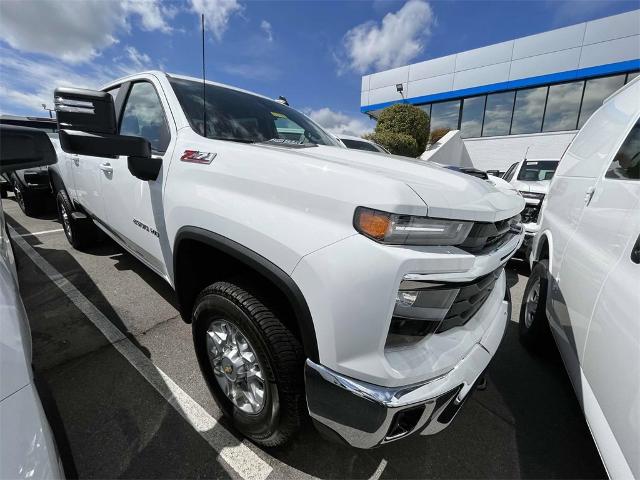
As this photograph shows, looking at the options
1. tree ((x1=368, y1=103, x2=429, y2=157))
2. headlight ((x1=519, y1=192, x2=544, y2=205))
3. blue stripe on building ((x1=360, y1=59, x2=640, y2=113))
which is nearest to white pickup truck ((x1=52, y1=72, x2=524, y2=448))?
headlight ((x1=519, y1=192, x2=544, y2=205))

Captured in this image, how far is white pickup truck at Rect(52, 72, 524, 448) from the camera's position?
1.16 m

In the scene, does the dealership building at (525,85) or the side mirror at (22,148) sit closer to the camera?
the side mirror at (22,148)

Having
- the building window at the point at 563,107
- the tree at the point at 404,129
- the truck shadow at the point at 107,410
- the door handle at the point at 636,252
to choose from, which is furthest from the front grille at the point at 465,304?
the building window at the point at 563,107

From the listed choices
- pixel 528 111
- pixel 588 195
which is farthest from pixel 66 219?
pixel 528 111

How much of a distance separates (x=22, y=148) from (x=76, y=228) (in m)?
3.72

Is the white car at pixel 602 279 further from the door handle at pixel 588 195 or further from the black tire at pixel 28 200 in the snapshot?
the black tire at pixel 28 200

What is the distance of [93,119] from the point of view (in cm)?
167

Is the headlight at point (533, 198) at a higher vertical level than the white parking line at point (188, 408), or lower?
higher

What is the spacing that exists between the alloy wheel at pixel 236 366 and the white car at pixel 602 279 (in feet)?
4.55

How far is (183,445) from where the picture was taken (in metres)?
1.75

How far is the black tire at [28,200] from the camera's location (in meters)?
6.07

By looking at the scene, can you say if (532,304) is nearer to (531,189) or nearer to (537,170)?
(531,189)

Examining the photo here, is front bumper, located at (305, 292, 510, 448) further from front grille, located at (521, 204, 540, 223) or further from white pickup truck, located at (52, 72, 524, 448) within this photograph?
front grille, located at (521, 204, 540, 223)

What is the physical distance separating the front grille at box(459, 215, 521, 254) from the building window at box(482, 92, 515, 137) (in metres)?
19.3
